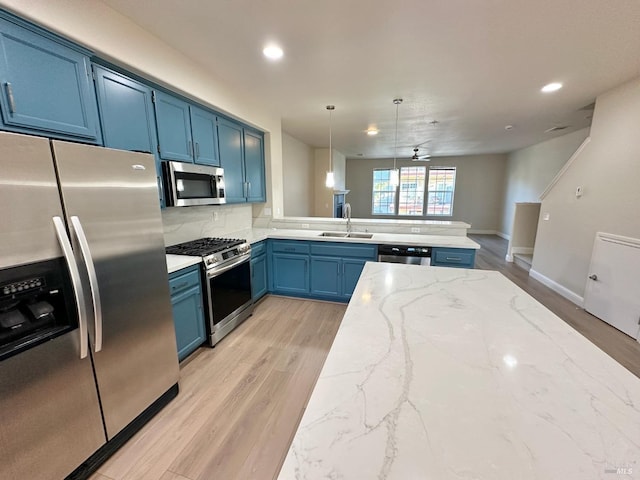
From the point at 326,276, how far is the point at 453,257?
1.54m

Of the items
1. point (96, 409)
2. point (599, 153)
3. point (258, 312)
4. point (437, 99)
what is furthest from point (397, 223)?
point (96, 409)

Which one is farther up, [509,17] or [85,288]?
[509,17]

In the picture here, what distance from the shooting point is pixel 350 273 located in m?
3.36

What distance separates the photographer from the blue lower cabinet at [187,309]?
2.08m

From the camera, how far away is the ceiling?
175 cm

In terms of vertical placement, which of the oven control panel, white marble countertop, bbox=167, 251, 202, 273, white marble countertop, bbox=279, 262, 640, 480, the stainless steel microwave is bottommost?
white marble countertop, bbox=279, 262, 640, 480

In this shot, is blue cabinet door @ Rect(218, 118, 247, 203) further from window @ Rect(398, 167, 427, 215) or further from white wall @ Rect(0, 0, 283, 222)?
window @ Rect(398, 167, 427, 215)

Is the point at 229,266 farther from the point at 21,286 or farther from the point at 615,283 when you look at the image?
the point at 615,283

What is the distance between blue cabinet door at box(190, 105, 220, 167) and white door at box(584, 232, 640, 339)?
177 inches

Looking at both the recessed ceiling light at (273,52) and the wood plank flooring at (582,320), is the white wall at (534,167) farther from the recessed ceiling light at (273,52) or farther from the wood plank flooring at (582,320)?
the recessed ceiling light at (273,52)

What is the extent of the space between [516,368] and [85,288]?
186cm

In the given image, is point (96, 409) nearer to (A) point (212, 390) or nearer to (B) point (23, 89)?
(A) point (212, 390)

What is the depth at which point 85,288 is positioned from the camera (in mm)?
1309

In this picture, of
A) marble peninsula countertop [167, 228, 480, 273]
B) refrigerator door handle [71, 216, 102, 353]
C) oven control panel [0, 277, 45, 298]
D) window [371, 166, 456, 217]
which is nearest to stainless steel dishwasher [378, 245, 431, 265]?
marble peninsula countertop [167, 228, 480, 273]
